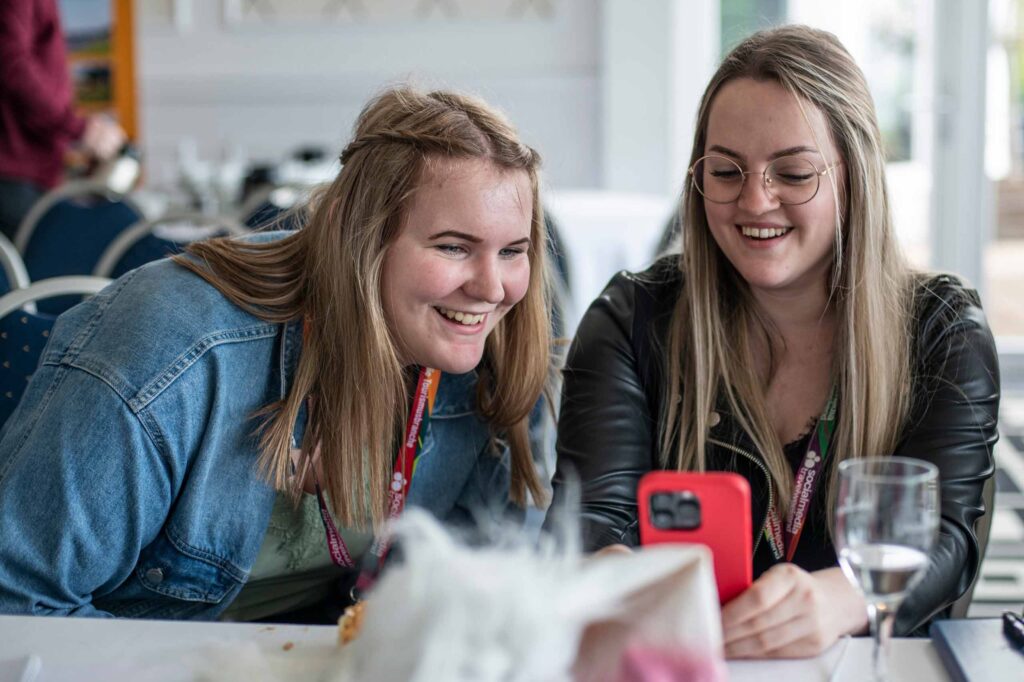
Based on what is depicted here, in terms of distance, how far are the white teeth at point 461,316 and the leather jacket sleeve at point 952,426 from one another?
1.89ft

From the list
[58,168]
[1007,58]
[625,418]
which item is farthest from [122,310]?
[1007,58]

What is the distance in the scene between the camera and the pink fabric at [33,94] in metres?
4.07

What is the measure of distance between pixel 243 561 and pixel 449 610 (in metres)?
0.87

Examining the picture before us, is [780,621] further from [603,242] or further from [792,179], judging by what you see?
[603,242]

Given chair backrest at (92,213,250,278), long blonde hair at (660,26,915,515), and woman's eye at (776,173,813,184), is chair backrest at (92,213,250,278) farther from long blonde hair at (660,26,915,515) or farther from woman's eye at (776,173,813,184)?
woman's eye at (776,173,813,184)

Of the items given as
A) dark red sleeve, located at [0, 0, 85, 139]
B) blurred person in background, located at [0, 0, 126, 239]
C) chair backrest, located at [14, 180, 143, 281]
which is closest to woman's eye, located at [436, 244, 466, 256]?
chair backrest, located at [14, 180, 143, 281]

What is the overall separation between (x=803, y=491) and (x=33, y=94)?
3.38 metres

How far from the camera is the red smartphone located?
3.16ft

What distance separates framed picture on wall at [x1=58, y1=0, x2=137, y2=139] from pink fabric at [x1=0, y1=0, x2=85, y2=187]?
2243mm

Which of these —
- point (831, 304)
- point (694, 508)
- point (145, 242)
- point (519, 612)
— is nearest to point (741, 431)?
point (831, 304)

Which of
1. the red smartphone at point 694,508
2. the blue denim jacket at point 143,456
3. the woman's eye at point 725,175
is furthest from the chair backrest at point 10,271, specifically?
the red smartphone at point 694,508

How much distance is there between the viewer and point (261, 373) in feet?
5.06

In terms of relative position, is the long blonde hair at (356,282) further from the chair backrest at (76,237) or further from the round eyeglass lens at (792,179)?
the chair backrest at (76,237)

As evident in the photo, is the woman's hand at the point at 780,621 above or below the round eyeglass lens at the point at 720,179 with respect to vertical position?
below
